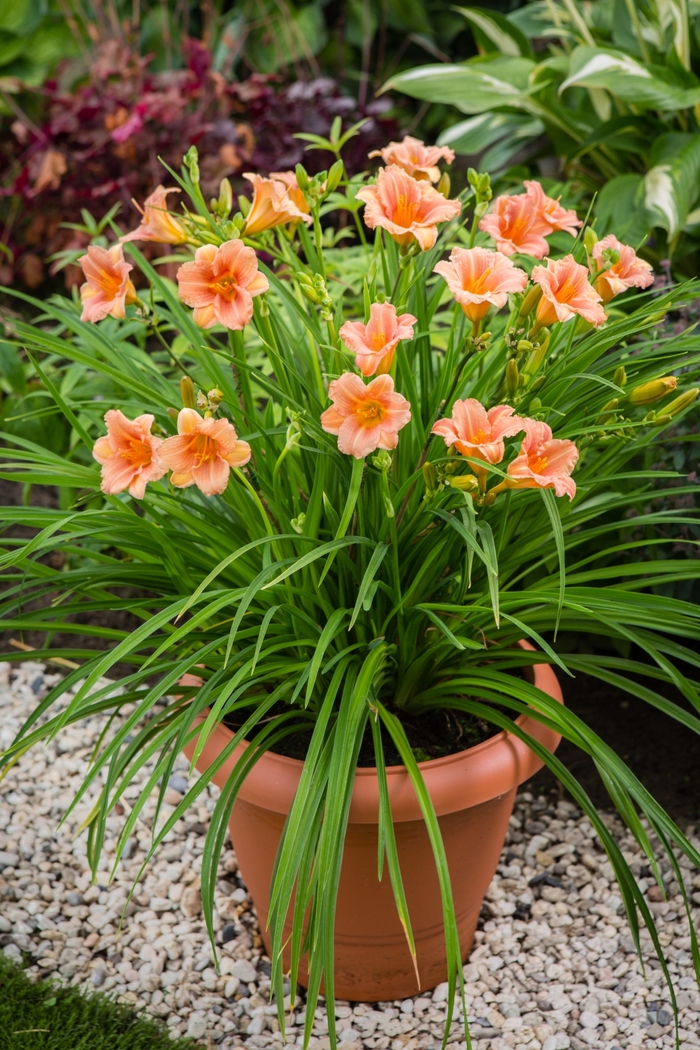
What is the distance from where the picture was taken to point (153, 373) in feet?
5.04

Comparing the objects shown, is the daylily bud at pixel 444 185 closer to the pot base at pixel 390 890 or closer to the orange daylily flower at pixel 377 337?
the orange daylily flower at pixel 377 337

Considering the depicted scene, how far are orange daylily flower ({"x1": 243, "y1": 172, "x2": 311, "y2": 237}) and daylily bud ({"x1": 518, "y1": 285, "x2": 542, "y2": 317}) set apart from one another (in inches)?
11.2

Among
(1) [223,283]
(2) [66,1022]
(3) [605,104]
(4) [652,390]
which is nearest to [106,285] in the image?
(1) [223,283]

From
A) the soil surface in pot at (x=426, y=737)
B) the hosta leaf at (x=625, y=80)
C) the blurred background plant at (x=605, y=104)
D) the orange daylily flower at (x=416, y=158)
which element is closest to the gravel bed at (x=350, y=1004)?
the soil surface in pot at (x=426, y=737)

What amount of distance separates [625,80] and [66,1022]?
209cm

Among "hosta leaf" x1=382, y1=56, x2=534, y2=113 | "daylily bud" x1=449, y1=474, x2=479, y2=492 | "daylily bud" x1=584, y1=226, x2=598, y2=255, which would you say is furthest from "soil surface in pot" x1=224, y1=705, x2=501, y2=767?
"hosta leaf" x1=382, y1=56, x2=534, y2=113

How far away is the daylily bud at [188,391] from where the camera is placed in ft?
3.47

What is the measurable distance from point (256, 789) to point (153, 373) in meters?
0.68

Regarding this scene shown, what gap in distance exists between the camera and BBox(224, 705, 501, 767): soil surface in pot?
1330mm

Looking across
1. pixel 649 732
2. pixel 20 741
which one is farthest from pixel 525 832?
pixel 20 741

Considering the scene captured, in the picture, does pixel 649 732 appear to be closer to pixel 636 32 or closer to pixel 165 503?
pixel 165 503

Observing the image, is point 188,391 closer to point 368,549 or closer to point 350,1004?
point 368,549

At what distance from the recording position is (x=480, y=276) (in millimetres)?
1071

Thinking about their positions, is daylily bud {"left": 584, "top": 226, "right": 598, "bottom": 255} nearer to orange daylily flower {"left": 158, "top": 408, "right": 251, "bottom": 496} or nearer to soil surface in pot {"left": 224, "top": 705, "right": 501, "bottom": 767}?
orange daylily flower {"left": 158, "top": 408, "right": 251, "bottom": 496}
